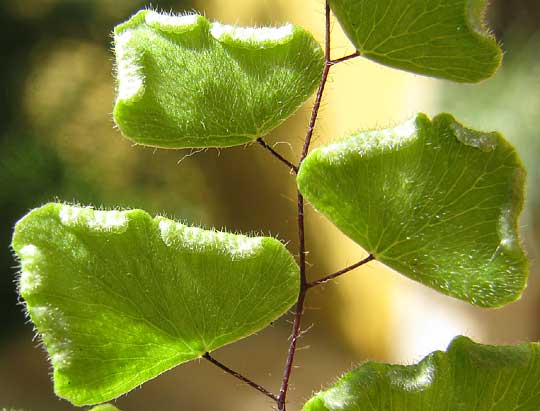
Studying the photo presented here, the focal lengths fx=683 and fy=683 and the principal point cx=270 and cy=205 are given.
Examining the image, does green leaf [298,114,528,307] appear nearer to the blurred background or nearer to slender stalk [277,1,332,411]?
slender stalk [277,1,332,411]

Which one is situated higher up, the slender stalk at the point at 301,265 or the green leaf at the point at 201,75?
the green leaf at the point at 201,75

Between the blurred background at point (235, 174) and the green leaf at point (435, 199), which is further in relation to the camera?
the blurred background at point (235, 174)

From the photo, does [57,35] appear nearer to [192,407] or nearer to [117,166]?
[117,166]

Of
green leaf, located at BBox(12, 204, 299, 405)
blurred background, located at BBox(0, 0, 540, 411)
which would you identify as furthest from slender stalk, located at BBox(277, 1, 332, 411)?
blurred background, located at BBox(0, 0, 540, 411)

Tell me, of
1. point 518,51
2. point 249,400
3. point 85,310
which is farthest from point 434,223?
point 249,400

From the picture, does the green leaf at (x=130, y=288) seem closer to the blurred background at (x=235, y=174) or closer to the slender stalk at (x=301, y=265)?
the slender stalk at (x=301, y=265)

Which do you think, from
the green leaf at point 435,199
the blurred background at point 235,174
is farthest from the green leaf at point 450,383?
the blurred background at point 235,174

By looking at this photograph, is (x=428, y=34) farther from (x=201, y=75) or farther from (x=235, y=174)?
(x=235, y=174)
